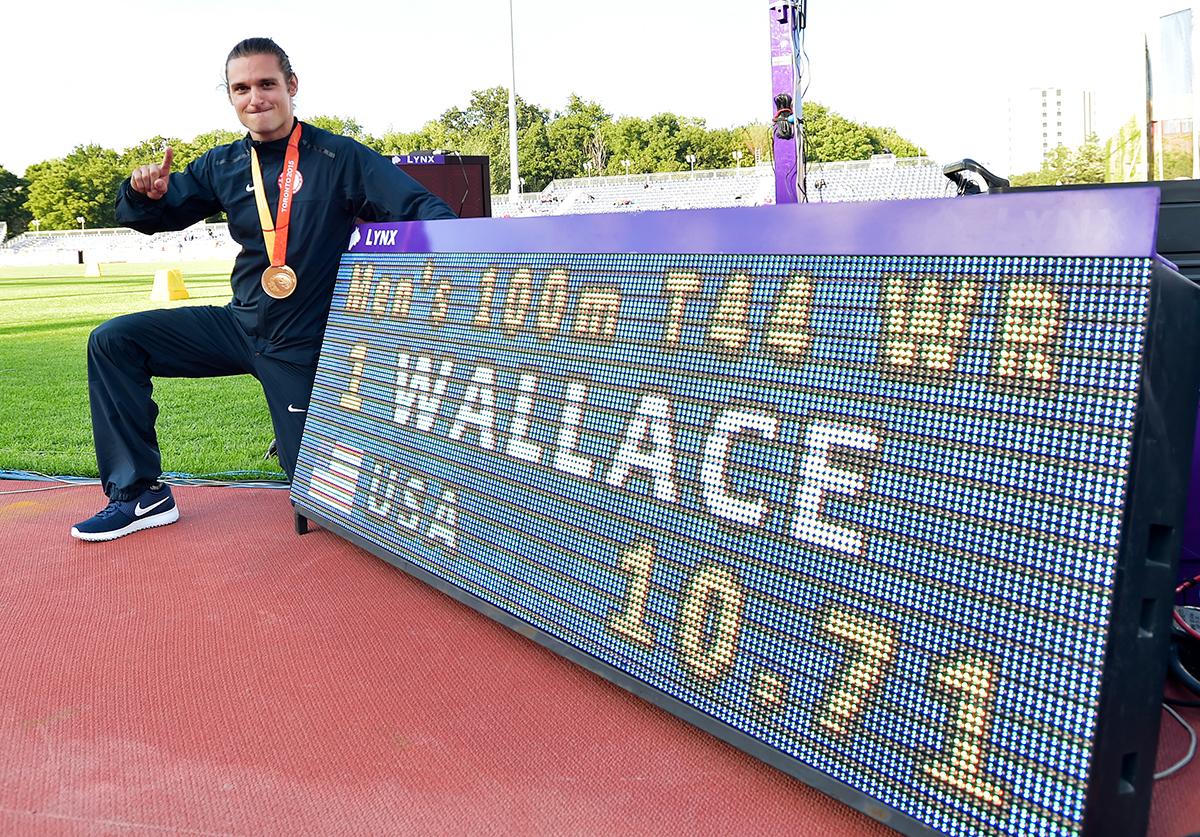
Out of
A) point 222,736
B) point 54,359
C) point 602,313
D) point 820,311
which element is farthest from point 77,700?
point 54,359

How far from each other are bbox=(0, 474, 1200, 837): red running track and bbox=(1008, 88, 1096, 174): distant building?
109 ft

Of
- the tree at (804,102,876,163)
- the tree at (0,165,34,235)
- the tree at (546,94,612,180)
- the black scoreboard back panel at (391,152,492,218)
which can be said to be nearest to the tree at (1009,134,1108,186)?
the black scoreboard back panel at (391,152,492,218)

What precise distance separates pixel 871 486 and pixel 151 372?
3.67 metres

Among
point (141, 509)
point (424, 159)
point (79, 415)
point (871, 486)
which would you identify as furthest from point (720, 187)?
point (871, 486)

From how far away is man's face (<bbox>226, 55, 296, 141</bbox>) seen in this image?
177 inches

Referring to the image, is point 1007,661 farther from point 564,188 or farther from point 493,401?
point 564,188

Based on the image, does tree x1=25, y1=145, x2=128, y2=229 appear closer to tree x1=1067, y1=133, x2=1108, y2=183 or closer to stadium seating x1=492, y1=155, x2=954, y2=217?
stadium seating x1=492, y1=155, x2=954, y2=217

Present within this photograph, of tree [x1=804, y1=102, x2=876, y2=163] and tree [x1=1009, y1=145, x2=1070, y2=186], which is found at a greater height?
tree [x1=804, y1=102, x2=876, y2=163]

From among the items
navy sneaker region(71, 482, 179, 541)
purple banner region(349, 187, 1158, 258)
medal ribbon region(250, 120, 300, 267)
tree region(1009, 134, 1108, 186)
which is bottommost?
navy sneaker region(71, 482, 179, 541)

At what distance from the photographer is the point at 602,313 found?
2836mm

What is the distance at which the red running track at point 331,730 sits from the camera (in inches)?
83.7

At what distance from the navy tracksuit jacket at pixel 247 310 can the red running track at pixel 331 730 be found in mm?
949

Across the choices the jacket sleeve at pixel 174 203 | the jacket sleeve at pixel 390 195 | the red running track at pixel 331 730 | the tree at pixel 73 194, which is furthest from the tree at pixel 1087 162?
the tree at pixel 73 194

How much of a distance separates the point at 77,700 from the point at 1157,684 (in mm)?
2603
